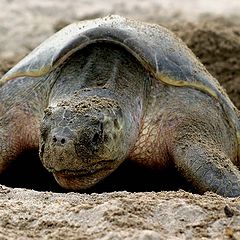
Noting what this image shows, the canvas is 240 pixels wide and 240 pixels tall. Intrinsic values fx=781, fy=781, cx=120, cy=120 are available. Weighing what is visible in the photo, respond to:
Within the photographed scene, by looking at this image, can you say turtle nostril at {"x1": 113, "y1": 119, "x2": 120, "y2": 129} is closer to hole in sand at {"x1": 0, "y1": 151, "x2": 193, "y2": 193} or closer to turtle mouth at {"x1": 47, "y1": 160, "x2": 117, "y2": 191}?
turtle mouth at {"x1": 47, "y1": 160, "x2": 117, "y2": 191}

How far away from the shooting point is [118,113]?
389 centimetres

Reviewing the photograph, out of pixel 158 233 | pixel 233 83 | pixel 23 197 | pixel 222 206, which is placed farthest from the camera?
pixel 233 83

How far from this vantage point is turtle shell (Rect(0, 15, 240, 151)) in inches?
169

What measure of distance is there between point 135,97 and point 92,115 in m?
0.62

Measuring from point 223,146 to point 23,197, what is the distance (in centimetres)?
152

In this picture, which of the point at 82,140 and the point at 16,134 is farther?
the point at 16,134

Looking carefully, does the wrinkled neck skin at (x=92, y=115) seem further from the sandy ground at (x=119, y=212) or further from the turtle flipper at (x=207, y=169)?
the turtle flipper at (x=207, y=169)

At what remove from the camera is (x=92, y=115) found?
12.0 ft

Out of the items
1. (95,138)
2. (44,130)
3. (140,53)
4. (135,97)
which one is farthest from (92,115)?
(140,53)

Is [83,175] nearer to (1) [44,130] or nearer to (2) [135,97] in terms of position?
(1) [44,130]

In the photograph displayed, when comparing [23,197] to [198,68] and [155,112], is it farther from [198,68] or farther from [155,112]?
[198,68]

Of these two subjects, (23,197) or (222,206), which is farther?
(23,197)

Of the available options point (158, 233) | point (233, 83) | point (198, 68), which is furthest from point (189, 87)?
point (233, 83)

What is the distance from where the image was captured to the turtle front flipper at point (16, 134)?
433cm
